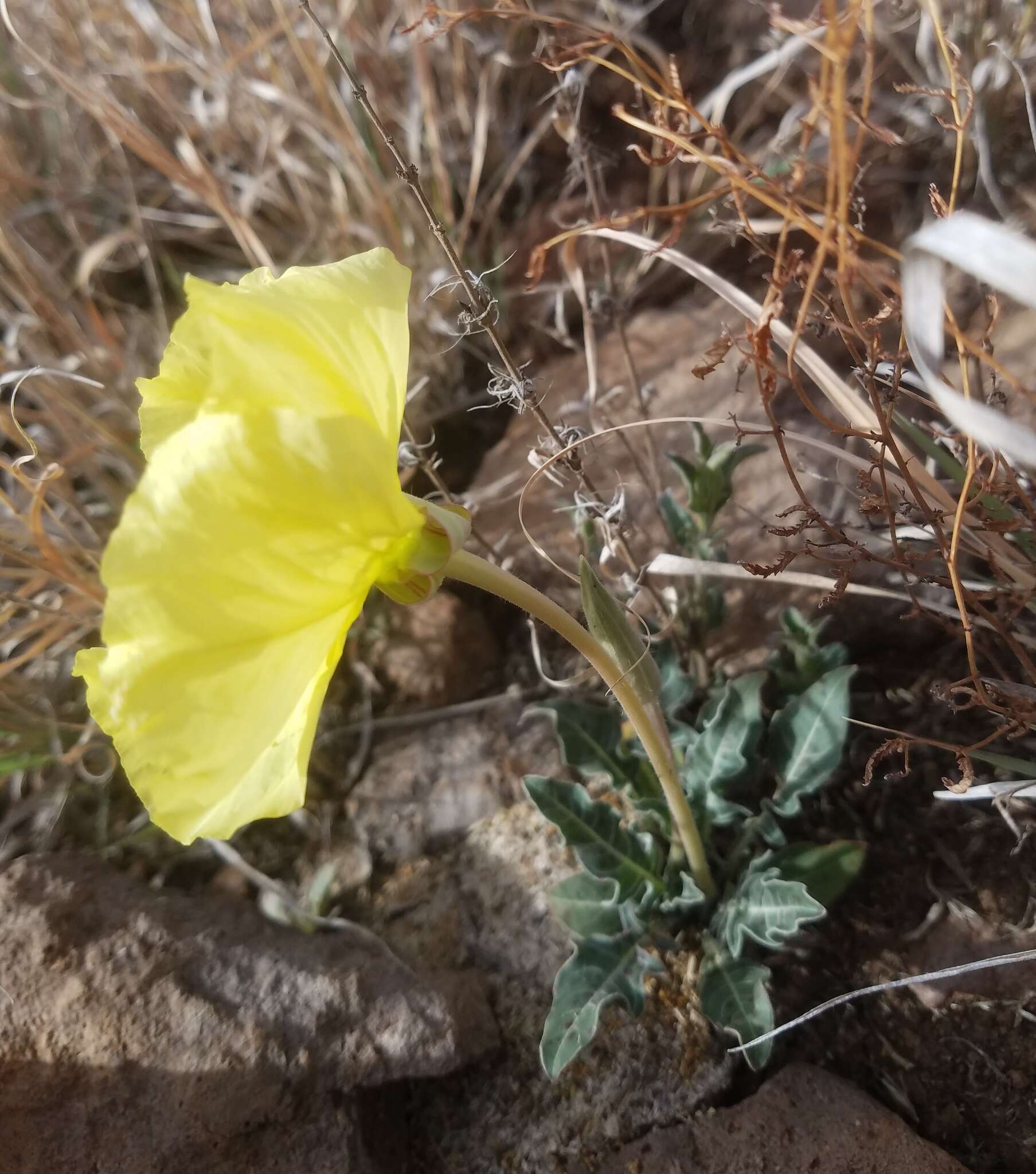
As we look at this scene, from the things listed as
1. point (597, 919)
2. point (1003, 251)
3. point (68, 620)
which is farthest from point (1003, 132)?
point (68, 620)

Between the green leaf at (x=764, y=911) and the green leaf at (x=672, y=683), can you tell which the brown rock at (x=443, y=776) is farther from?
the green leaf at (x=764, y=911)

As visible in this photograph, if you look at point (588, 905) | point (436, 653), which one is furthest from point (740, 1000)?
point (436, 653)

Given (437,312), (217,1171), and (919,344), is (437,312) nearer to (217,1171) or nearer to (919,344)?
(919,344)

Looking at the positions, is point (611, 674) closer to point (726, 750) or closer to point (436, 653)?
point (726, 750)

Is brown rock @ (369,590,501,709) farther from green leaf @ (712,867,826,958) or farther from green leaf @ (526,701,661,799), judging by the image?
green leaf @ (712,867,826,958)

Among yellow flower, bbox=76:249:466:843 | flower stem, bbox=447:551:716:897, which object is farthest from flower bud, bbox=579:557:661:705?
yellow flower, bbox=76:249:466:843

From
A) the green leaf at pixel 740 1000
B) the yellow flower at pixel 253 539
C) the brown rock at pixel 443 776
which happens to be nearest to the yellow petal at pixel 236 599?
the yellow flower at pixel 253 539
